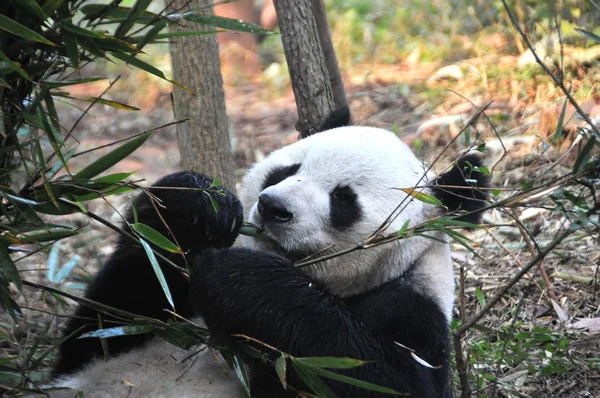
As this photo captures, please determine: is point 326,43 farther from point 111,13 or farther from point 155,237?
point 155,237

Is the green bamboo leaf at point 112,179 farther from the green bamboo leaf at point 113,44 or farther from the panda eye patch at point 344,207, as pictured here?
the panda eye patch at point 344,207

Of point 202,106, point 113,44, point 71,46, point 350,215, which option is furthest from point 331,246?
point 202,106

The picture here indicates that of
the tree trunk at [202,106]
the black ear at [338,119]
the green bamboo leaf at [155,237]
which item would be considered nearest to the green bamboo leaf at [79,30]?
the green bamboo leaf at [155,237]

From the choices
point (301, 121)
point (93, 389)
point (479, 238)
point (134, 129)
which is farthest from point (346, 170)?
point (134, 129)

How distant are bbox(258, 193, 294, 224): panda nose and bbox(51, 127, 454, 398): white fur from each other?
0.14 feet

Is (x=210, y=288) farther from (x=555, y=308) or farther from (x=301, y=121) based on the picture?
(x=555, y=308)

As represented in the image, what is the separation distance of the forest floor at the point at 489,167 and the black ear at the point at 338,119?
459 millimetres

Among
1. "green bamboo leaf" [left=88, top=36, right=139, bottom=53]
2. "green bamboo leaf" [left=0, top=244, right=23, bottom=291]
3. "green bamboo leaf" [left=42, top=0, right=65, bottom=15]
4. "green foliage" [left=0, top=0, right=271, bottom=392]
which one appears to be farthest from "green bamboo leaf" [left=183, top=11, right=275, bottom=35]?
"green bamboo leaf" [left=0, top=244, right=23, bottom=291]

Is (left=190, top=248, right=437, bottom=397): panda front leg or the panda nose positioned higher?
the panda nose

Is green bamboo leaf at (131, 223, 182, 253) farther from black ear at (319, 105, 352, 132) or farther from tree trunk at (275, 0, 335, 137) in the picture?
tree trunk at (275, 0, 335, 137)

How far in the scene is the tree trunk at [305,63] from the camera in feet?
13.0

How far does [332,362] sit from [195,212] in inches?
43.0

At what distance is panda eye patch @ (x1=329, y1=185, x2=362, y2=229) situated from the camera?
3078mm

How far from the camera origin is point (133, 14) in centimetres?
258
